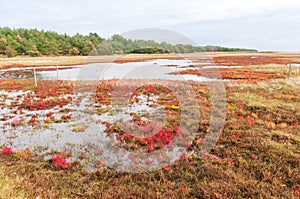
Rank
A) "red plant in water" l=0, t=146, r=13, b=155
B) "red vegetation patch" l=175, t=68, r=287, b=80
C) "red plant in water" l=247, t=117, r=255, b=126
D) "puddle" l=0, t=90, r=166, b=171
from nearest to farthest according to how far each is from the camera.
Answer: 1. "red plant in water" l=0, t=146, r=13, b=155
2. "puddle" l=0, t=90, r=166, b=171
3. "red plant in water" l=247, t=117, r=255, b=126
4. "red vegetation patch" l=175, t=68, r=287, b=80

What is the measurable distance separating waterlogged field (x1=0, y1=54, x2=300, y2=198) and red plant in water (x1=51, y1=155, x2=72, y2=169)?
0.08 ft

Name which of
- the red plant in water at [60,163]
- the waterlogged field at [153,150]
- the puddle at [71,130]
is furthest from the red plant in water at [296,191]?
the red plant in water at [60,163]

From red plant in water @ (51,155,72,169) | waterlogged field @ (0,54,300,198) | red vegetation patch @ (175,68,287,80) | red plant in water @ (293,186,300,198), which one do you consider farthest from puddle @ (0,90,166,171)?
red vegetation patch @ (175,68,287,80)

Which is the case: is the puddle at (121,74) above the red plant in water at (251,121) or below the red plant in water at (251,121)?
above

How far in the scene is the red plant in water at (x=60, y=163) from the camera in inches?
202

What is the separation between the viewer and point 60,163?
17.0 feet

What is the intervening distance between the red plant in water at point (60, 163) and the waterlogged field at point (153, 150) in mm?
24

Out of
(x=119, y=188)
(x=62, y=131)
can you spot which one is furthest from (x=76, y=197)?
(x=62, y=131)

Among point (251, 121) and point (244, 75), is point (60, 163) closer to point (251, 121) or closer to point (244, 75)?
point (251, 121)

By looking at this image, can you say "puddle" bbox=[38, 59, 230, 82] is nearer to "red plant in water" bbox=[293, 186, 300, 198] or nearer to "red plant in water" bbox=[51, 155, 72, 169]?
"red plant in water" bbox=[51, 155, 72, 169]

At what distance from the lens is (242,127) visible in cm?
740

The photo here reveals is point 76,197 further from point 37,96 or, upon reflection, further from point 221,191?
point 37,96

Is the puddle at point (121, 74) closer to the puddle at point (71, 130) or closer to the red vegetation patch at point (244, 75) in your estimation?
the red vegetation patch at point (244, 75)

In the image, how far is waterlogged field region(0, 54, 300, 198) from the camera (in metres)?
4.23
